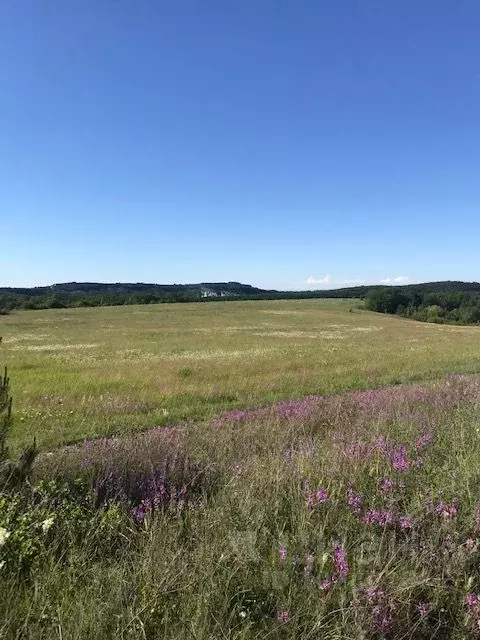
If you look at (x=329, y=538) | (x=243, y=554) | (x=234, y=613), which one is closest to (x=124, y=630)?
(x=234, y=613)

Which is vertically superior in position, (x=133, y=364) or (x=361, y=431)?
(x=361, y=431)

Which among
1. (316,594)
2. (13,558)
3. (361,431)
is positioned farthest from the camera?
(361,431)

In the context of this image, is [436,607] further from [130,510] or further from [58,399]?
[58,399]

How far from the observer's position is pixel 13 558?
10.1ft

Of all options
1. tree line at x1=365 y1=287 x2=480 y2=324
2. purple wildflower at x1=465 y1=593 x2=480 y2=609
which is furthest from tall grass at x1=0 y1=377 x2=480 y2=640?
tree line at x1=365 y1=287 x2=480 y2=324

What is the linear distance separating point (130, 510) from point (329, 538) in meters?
1.67

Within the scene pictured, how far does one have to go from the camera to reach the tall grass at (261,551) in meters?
2.65

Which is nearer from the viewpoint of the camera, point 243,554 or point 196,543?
point 243,554

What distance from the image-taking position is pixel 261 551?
3.31m

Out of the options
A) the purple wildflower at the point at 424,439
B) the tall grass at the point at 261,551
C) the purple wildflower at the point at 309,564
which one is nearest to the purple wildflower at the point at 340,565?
the tall grass at the point at 261,551

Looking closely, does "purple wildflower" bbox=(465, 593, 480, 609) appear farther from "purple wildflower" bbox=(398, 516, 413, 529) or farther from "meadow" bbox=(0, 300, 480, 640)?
"purple wildflower" bbox=(398, 516, 413, 529)

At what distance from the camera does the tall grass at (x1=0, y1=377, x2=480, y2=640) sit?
265 centimetres

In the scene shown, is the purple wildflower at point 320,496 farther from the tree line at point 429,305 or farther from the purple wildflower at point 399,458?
the tree line at point 429,305

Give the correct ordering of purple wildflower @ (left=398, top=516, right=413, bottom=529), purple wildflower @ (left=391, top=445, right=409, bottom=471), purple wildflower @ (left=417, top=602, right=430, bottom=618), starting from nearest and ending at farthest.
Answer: purple wildflower @ (left=417, top=602, right=430, bottom=618) < purple wildflower @ (left=398, top=516, right=413, bottom=529) < purple wildflower @ (left=391, top=445, right=409, bottom=471)
